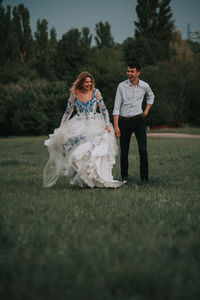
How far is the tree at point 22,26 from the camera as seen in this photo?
69875 mm

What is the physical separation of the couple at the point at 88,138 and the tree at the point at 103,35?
71.8 meters

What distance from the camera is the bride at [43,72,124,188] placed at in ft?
22.9

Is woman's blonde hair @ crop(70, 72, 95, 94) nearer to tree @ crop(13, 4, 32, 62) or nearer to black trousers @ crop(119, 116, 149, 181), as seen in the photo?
black trousers @ crop(119, 116, 149, 181)

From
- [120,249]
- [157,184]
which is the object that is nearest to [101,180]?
[157,184]

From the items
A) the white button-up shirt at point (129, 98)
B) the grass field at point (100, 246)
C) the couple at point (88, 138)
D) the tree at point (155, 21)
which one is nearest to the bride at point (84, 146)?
the couple at point (88, 138)

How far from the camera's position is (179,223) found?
4.27 meters

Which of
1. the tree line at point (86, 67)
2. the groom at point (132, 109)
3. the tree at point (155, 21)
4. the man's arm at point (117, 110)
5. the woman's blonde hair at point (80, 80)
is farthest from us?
the tree at point (155, 21)

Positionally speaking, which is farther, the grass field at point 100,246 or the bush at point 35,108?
the bush at point 35,108

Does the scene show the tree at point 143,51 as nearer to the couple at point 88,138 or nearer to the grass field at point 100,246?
the couple at point 88,138

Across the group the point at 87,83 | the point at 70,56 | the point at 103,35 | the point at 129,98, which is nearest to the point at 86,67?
the point at 70,56

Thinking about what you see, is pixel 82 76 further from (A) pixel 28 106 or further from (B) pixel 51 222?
(A) pixel 28 106

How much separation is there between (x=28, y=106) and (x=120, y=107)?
3679cm

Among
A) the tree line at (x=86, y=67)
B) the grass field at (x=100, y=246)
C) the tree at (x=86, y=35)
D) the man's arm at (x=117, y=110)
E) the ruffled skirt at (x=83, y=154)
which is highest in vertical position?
the tree at (x=86, y=35)

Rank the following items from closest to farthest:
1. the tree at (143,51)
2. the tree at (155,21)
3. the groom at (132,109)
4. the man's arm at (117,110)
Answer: the man's arm at (117,110) < the groom at (132,109) < the tree at (143,51) < the tree at (155,21)
